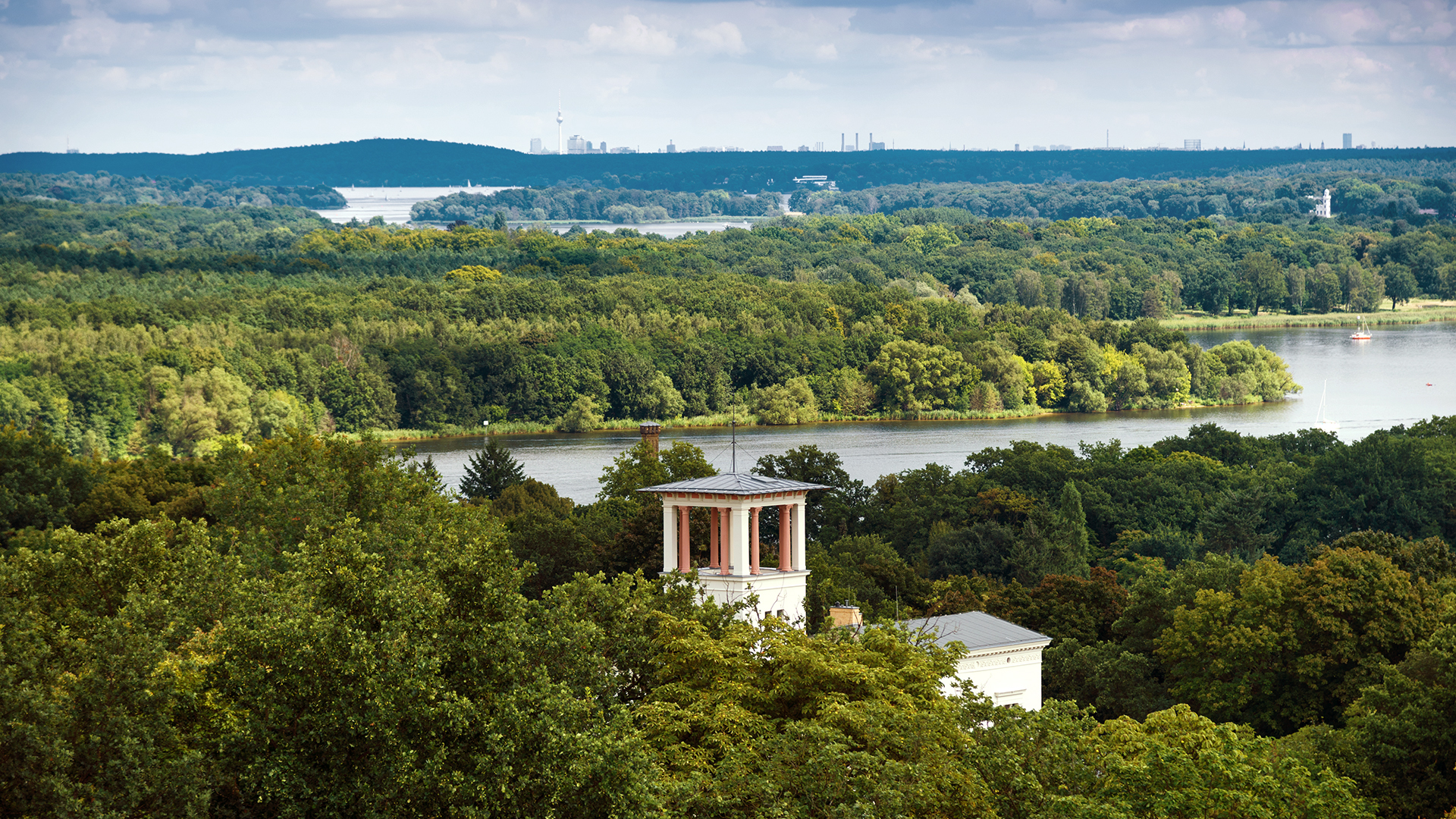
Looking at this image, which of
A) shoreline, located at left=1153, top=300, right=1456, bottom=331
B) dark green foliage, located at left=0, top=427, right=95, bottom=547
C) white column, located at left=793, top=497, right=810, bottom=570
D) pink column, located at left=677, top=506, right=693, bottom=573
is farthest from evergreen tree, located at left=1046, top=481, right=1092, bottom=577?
shoreline, located at left=1153, top=300, right=1456, bottom=331

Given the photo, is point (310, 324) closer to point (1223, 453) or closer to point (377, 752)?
point (1223, 453)

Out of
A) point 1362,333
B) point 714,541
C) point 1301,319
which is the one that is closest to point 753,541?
point 714,541

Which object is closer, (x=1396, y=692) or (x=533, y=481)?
(x=1396, y=692)

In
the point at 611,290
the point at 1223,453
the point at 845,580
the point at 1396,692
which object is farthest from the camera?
the point at 611,290

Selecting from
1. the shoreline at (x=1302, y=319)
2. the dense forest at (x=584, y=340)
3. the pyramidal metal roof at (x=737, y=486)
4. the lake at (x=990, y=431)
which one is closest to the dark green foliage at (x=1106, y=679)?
the pyramidal metal roof at (x=737, y=486)

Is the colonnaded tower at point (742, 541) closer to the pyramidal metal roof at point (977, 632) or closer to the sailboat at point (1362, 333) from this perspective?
the pyramidal metal roof at point (977, 632)

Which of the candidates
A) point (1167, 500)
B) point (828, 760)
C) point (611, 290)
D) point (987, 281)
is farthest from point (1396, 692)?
point (987, 281)
